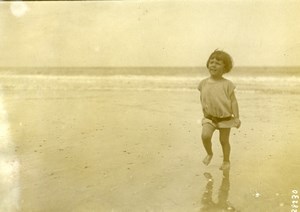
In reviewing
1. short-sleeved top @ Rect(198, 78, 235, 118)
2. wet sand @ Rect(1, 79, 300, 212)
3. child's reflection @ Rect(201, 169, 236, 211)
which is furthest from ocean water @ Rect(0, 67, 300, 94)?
child's reflection @ Rect(201, 169, 236, 211)

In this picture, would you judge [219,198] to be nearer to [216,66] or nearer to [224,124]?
[224,124]

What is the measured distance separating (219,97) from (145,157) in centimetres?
121

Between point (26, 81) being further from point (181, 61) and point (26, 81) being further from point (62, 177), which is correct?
point (62, 177)

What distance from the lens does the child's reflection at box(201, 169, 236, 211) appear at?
11.1 feet

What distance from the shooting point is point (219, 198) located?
3582 mm

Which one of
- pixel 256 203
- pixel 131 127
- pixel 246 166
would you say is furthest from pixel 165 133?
pixel 256 203

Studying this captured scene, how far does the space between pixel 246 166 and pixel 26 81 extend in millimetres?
8659

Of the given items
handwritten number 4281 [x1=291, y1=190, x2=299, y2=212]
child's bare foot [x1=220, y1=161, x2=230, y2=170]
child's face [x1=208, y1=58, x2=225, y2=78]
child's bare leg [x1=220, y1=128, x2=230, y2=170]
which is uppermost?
child's face [x1=208, y1=58, x2=225, y2=78]

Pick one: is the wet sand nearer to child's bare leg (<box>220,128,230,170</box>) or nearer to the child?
child's bare leg (<box>220,128,230,170</box>)

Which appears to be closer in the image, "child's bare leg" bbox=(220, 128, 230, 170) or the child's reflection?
the child's reflection

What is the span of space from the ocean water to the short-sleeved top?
524 centimetres

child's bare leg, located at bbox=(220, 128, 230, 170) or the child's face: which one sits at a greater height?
the child's face

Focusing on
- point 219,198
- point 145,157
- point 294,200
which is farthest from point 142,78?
point 294,200

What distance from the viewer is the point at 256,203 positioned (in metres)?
3.48
